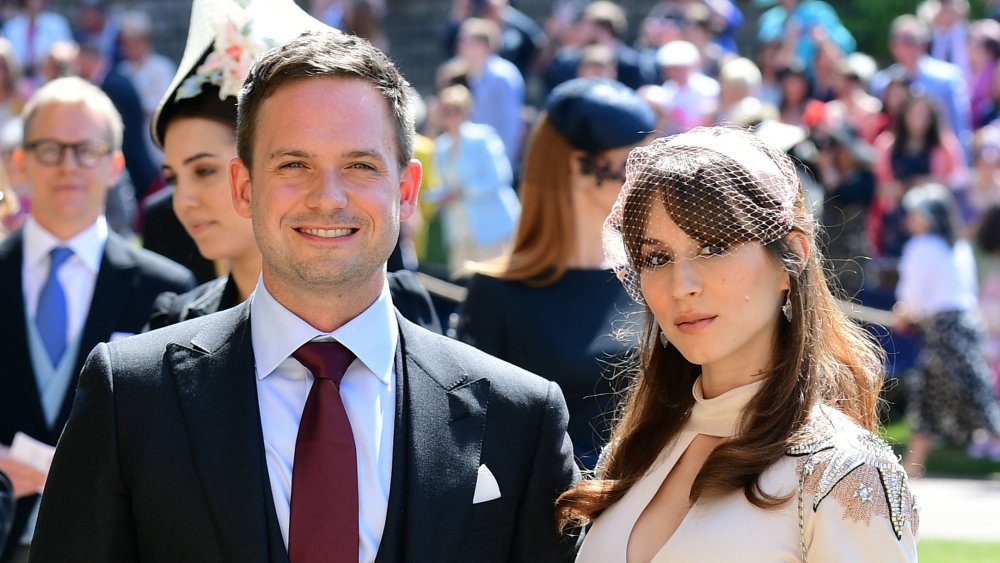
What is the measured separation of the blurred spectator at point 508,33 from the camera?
612 inches

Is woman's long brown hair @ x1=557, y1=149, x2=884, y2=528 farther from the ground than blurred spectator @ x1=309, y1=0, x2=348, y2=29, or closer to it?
closer to it

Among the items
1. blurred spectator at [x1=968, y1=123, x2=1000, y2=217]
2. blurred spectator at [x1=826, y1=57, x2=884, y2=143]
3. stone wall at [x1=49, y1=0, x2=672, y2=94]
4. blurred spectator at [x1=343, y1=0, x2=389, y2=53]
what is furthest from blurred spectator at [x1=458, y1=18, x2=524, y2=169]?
stone wall at [x1=49, y1=0, x2=672, y2=94]

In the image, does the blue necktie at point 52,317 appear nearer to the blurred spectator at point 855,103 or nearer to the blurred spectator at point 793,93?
the blurred spectator at point 855,103

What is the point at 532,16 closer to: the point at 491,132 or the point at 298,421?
the point at 491,132

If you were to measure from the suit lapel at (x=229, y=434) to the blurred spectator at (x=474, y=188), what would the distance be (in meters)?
9.29

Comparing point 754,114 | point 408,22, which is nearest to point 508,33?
point 408,22

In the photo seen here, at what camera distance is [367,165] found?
3.05 meters

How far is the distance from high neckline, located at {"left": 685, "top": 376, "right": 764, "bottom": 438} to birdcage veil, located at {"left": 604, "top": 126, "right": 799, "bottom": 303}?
1.06ft

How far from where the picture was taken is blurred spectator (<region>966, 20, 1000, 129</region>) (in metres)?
14.2

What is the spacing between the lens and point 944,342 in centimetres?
1059

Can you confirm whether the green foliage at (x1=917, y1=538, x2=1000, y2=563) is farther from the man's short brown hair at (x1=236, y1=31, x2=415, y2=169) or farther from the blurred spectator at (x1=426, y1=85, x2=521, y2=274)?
the man's short brown hair at (x1=236, y1=31, x2=415, y2=169)

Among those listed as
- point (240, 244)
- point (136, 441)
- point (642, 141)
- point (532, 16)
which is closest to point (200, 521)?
point (136, 441)

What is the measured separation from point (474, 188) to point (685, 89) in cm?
229

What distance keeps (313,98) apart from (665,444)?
1183 mm
